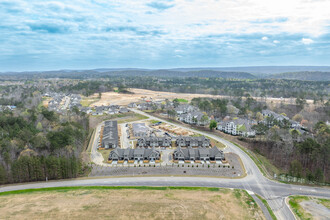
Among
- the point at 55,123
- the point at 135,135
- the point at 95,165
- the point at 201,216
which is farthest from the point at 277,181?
the point at 55,123

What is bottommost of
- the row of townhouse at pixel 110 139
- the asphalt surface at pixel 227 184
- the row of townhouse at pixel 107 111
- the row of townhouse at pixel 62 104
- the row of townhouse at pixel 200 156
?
the asphalt surface at pixel 227 184

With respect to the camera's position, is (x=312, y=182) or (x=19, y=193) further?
(x=312, y=182)

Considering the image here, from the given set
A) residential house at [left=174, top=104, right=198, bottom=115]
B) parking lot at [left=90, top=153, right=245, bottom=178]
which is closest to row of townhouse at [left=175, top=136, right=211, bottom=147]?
parking lot at [left=90, top=153, right=245, bottom=178]

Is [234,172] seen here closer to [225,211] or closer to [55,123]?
[225,211]

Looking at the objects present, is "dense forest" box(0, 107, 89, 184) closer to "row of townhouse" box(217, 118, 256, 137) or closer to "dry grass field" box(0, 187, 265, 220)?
"dry grass field" box(0, 187, 265, 220)

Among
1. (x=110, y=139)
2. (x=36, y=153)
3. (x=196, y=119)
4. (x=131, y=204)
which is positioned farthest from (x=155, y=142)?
(x=36, y=153)

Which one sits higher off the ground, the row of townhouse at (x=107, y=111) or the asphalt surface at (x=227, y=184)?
the row of townhouse at (x=107, y=111)

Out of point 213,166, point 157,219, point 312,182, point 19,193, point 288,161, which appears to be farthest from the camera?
point 288,161

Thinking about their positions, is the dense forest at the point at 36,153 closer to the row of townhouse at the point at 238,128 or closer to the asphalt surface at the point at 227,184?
the asphalt surface at the point at 227,184

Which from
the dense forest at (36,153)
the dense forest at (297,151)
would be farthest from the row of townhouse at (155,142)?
the dense forest at (297,151)
